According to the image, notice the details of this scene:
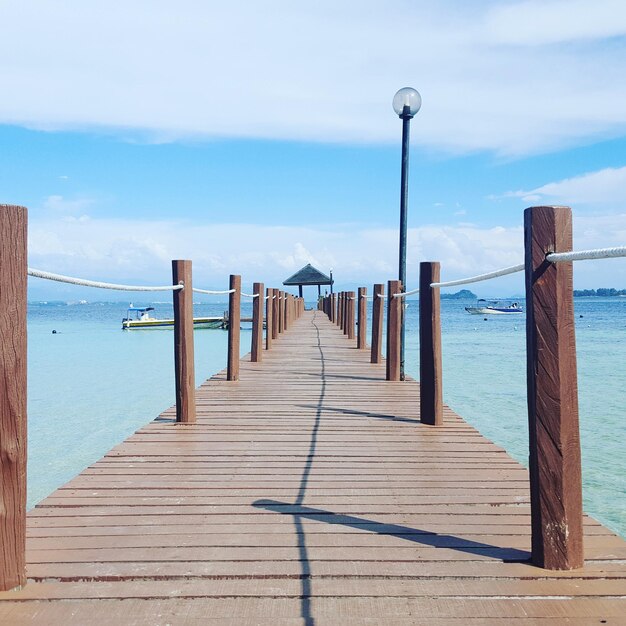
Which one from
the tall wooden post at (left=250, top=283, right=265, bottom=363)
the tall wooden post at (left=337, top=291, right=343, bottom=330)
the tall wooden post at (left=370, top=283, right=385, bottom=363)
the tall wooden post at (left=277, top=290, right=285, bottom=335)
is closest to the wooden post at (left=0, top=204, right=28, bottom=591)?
the tall wooden post at (left=250, top=283, right=265, bottom=363)

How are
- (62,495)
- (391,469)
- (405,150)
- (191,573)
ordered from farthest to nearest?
(405,150)
(391,469)
(62,495)
(191,573)

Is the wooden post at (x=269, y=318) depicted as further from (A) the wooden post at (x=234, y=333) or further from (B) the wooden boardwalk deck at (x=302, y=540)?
(B) the wooden boardwalk deck at (x=302, y=540)

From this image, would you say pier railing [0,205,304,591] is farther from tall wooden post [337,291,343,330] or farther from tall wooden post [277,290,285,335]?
tall wooden post [337,291,343,330]

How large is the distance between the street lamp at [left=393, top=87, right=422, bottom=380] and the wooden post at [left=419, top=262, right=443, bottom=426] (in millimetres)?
2195

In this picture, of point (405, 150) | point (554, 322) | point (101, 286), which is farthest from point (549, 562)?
point (405, 150)

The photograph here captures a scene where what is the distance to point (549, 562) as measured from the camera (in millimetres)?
2006

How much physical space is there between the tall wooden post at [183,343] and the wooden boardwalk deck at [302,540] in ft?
1.14

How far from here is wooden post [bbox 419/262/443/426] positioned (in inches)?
165

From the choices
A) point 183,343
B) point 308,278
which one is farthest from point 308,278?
point 183,343

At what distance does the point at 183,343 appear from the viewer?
4293mm

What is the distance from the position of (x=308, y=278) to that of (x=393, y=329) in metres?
32.5

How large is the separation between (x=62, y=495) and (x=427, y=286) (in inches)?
96.0

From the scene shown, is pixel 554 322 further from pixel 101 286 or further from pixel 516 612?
pixel 101 286

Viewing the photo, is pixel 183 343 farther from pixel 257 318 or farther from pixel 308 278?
pixel 308 278
